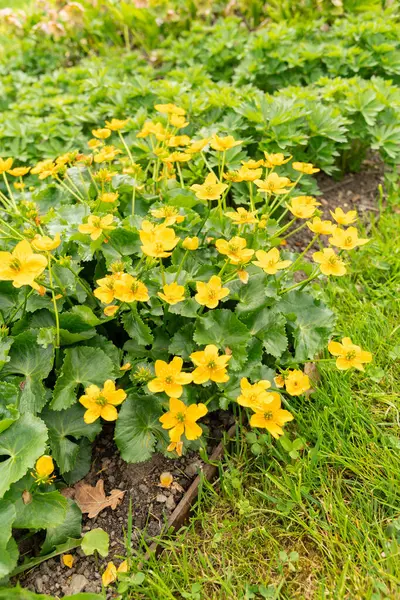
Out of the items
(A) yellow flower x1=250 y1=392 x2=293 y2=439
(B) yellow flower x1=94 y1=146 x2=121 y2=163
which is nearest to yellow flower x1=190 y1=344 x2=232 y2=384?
(A) yellow flower x1=250 y1=392 x2=293 y2=439

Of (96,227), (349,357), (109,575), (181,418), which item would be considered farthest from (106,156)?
(109,575)

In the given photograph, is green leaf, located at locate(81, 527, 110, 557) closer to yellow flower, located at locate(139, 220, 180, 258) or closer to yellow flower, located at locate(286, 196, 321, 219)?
yellow flower, located at locate(139, 220, 180, 258)

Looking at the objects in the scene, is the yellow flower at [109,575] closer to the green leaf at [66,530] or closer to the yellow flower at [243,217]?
the green leaf at [66,530]

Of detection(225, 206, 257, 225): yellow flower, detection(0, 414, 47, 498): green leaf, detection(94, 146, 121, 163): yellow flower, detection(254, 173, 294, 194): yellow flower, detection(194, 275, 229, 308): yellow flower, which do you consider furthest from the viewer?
detection(94, 146, 121, 163): yellow flower

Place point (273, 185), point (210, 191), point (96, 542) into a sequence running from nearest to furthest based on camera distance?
1. point (96, 542)
2. point (210, 191)
3. point (273, 185)

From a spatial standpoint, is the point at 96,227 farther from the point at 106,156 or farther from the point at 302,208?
the point at 302,208

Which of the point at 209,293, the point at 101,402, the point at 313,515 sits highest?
the point at 209,293

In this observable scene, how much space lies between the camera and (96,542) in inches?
61.7

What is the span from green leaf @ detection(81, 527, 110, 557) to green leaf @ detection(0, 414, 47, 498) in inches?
12.5

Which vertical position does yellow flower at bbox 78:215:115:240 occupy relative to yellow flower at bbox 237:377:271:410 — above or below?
above

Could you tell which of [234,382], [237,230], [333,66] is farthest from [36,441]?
[333,66]

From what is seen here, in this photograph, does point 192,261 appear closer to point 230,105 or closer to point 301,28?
point 230,105

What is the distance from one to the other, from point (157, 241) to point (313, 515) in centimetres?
98

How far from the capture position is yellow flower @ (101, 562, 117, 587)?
1.52m
